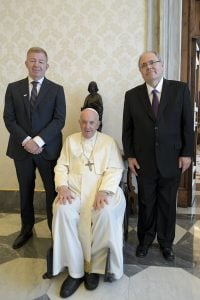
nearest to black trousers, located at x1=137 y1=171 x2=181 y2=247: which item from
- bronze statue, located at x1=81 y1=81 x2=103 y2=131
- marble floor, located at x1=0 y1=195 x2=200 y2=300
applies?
marble floor, located at x1=0 y1=195 x2=200 y2=300

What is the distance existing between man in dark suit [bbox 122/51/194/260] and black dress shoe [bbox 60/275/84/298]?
61 cm

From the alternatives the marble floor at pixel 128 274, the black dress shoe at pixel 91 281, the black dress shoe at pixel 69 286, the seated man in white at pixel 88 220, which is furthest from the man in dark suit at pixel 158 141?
the black dress shoe at pixel 69 286

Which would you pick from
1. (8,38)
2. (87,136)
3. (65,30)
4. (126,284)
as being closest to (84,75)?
(65,30)

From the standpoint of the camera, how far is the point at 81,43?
324cm

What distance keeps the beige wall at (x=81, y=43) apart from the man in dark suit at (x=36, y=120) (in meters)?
0.85

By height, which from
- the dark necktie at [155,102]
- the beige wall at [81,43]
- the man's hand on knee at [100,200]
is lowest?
the man's hand on knee at [100,200]

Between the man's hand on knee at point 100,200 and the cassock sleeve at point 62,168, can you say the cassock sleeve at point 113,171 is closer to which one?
the man's hand on knee at point 100,200

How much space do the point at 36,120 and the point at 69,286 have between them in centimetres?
121

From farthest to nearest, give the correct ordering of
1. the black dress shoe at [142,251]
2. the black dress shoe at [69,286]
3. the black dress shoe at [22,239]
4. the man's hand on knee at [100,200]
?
the black dress shoe at [22,239], the black dress shoe at [142,251], the man's hand on knee at [100,200], the black dress shoe at [69,286]

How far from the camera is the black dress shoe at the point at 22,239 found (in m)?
2.66

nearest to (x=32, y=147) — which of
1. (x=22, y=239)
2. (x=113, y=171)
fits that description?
(x=113, y=171)

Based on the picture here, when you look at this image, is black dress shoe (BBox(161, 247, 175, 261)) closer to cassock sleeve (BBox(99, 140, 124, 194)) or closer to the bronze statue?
cassock sleeve (BBox(99, 140, 124, 194))

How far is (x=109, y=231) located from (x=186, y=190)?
5.59ft

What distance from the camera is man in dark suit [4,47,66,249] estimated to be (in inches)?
94.3
